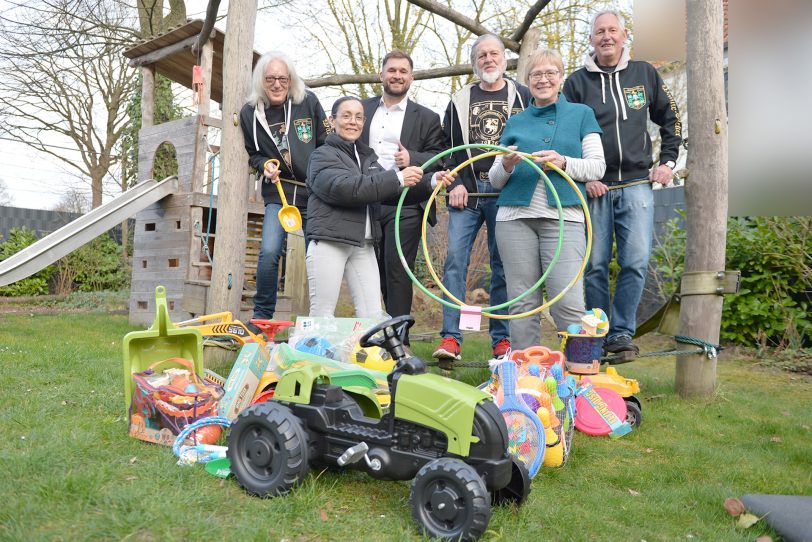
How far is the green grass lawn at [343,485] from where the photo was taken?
7.11ft

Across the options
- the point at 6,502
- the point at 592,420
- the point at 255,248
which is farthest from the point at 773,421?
the point at 255,248

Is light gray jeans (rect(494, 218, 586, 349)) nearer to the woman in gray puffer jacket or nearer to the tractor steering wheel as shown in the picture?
the woman in gray puffer jacket

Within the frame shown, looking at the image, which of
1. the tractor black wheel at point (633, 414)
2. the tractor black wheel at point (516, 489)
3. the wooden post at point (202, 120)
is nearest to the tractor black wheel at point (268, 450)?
the tractor black wheel at point (516, 489)

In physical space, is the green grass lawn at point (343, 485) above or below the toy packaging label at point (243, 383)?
below

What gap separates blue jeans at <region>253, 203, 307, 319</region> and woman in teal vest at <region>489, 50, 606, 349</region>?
5.11 feet

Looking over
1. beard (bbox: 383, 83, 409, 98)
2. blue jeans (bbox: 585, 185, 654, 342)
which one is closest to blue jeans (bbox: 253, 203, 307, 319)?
beard (bbox: 383, 83, 409, 98)

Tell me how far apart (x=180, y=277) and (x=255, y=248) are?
5.55 ft

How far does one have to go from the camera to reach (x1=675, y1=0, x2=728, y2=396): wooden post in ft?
14.1

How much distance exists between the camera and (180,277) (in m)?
7.79

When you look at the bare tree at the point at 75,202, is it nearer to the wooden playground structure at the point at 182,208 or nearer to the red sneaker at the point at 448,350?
the wooden playground structure at the point at 182,208

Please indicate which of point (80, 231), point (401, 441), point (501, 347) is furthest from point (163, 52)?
point (401, 441)

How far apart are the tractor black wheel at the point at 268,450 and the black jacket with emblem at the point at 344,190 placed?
57.7 inches

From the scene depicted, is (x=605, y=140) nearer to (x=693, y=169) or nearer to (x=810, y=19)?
(x=693, y=169)

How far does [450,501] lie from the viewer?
7.00 ft
